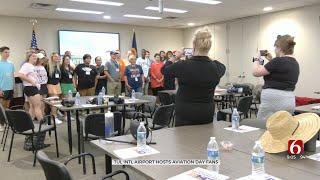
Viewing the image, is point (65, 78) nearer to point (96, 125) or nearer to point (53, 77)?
point (53, 77)

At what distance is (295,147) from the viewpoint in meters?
1.78

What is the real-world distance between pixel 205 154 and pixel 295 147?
52 centimetres

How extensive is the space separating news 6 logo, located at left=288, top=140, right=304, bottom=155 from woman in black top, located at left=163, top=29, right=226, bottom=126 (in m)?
0.95

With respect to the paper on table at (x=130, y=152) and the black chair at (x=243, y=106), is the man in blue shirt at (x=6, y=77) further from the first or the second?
the paper on table at (x=130, y=152)

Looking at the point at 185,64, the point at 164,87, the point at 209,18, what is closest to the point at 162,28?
the point at 209,18

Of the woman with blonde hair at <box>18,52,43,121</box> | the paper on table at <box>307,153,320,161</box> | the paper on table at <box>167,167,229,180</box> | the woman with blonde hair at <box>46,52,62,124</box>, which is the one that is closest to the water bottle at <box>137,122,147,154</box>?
the paper on table at <box>167,167,229,180</box>

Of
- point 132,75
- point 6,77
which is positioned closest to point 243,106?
point 132,75

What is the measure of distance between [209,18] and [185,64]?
25.8 ft

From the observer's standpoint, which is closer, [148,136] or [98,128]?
[148,136]

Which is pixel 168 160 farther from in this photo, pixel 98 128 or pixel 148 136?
pixel 98 128

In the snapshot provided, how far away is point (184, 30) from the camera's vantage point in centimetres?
1251

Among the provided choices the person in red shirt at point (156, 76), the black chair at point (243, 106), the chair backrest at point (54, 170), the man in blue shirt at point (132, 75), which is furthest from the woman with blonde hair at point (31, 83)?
the chair backrest at point (54, 170)

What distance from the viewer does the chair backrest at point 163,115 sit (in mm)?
4168

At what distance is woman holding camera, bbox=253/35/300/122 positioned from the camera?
9.55 feet
